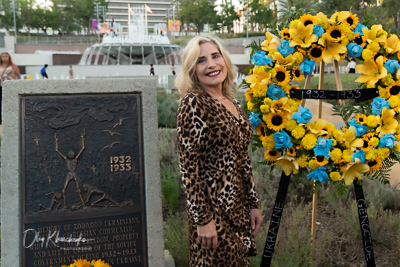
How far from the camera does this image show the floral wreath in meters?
3.13

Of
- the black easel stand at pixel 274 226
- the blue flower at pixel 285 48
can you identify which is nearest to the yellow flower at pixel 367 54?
the blue flower at pixel 285 48

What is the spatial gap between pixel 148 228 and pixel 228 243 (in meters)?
0.83

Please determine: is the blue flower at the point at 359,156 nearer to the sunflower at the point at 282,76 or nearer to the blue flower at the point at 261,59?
the sunflower at the point at 282,76

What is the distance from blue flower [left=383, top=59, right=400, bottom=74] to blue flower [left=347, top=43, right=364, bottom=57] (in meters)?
0.23

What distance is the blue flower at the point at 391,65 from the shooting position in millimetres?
3178

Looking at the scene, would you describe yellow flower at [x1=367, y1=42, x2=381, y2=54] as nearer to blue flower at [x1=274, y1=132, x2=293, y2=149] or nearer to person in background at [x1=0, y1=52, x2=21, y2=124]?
blue flower at [x1=274, y1=132, x2=293, y2=149]

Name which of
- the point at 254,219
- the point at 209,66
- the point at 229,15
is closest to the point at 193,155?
the point at 209,66

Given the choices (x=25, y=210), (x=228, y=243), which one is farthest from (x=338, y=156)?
(x=25, y=210)

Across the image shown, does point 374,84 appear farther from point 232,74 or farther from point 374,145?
point 232,74

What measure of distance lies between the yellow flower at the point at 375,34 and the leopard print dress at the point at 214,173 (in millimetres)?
1351

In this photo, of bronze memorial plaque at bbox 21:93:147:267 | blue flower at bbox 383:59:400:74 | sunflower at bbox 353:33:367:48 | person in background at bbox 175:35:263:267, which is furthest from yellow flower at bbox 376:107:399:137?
bronze memorial plaque at bbox 21:93:147:267

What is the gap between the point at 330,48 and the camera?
3.26m

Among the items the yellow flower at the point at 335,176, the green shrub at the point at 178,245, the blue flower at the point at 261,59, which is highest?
the blue flower at the point at 261,59

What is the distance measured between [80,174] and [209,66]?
4.39 ft
